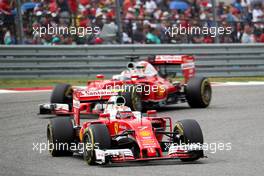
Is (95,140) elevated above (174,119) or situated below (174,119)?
above

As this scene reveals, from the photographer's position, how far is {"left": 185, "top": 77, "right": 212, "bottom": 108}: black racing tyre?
18312 millimetres

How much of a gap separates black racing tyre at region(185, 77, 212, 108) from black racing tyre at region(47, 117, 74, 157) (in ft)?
21.7

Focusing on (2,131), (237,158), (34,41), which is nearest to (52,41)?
(34,41)

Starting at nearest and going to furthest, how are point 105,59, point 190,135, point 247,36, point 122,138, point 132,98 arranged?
point 190,135
point 122,138
point 132,98
point 105,59
point 247,36

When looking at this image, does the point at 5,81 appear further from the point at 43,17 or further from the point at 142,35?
the point at 142,35

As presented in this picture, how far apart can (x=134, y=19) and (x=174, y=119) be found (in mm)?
8191

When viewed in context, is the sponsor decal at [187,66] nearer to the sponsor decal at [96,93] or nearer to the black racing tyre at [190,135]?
the sponsor decal at [96,93]

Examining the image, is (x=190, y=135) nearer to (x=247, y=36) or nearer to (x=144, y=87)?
(x=144, y=87)

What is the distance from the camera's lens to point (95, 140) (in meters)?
10.9

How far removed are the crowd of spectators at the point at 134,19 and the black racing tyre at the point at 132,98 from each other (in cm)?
728

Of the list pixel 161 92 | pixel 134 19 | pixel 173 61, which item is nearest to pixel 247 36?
pixel 134 19

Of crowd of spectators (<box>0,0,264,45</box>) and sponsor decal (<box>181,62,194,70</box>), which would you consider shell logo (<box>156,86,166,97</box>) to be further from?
crowd of spectators (<box>0,0,264,45</box>)

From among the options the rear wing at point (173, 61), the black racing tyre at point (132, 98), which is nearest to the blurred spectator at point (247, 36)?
the rear wing at point (173, 61)

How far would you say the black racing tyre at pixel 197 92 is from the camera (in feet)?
60.1
